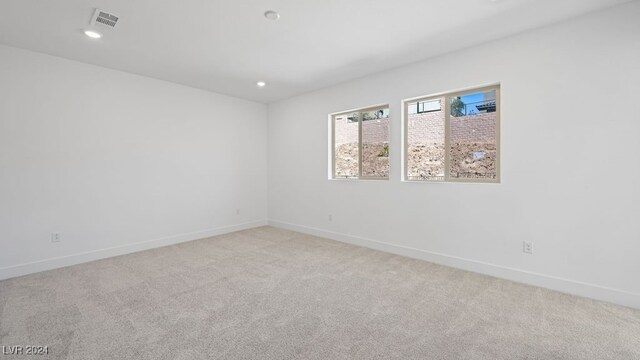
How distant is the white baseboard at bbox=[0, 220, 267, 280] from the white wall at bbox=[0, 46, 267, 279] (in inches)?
0.5

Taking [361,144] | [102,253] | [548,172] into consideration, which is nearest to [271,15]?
[361,144]

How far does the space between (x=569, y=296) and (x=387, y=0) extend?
3.16 metres

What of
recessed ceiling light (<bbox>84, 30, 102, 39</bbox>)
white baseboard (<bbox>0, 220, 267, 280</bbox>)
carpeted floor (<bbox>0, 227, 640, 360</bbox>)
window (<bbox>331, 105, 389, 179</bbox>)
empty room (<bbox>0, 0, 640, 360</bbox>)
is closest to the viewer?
carpeted floor (<bbox>0, 227, 640, 360</bbox>)

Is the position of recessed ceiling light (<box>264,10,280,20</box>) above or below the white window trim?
above

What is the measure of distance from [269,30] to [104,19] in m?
1.52

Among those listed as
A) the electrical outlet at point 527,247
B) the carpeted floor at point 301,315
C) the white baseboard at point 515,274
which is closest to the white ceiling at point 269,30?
the electrical outlet at point 527,247

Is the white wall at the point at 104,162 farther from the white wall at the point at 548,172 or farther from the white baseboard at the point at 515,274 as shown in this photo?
the white wall at the point at 548,172

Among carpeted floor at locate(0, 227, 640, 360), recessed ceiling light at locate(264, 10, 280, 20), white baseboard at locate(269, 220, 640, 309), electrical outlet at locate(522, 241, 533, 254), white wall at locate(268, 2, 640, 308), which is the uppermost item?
recessed ceiling light at locate(264, 10, 280, 20)

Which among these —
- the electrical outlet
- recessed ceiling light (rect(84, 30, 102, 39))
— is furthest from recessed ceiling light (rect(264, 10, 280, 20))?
the electrical outlet

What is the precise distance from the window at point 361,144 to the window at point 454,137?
0.40m

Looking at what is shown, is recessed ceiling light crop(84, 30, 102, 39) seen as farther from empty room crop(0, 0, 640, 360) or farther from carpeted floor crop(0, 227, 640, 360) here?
carpeted floor crop(0, 227, 640, 360)

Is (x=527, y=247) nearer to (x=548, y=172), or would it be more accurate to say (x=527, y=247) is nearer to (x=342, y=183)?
(x=548, y=172)

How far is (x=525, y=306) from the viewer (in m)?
2.42

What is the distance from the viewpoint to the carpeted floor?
6.08 feet
